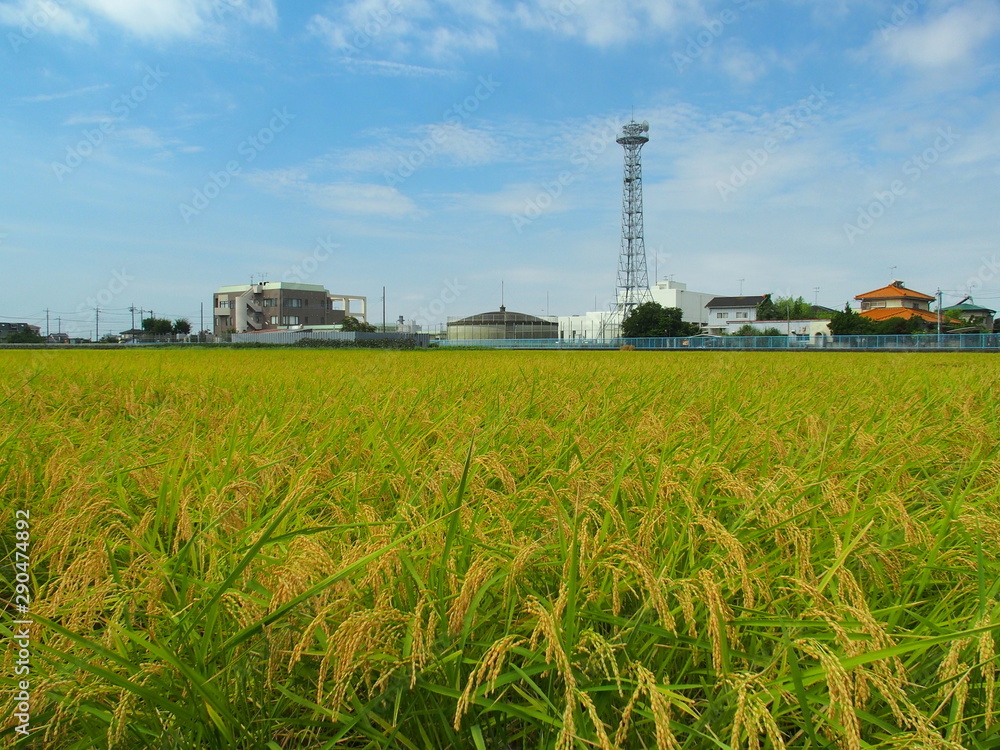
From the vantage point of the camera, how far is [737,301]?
77875 mm

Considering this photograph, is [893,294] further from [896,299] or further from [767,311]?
[767,311]

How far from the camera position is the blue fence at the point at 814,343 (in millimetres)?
33531

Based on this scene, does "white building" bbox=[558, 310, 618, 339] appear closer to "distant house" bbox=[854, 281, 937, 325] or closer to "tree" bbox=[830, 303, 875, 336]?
"tree" bbox=[830, 303, 875, 336]

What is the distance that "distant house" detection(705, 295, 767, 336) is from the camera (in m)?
76.0

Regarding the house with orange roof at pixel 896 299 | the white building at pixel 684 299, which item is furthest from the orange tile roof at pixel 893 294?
the white building at pixel 684 299

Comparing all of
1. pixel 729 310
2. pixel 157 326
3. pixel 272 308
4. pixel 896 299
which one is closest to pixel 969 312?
pixel 896 299

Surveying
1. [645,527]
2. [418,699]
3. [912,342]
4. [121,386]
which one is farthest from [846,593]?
[912,342]

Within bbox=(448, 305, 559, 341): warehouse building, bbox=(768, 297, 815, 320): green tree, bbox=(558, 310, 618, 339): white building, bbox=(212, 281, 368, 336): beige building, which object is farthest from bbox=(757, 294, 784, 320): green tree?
bbox=(212, 281, 368, 336): beige building

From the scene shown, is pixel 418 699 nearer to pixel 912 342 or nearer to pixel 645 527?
pixel 645 527

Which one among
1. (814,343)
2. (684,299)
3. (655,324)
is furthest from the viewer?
(684,299)

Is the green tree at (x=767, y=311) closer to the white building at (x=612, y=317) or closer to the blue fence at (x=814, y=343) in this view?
the white building at (x=612, y=317)

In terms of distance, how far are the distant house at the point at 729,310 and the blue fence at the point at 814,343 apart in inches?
1084

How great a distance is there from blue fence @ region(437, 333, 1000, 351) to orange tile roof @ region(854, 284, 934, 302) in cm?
3370

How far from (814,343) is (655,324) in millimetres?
17837
